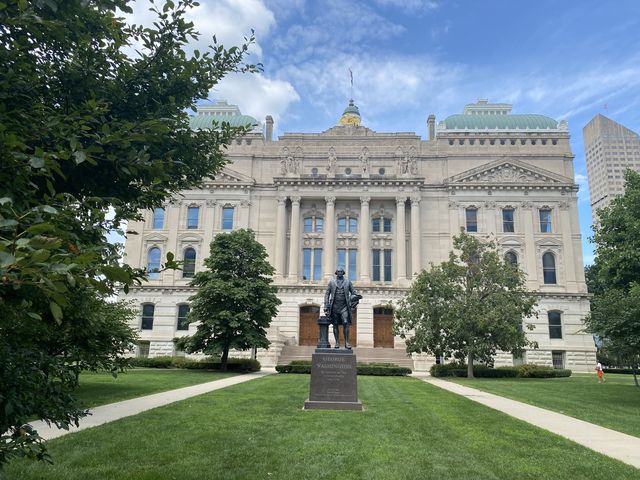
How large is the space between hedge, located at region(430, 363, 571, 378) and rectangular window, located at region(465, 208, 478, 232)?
16828 millimetres

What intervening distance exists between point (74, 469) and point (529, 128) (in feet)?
181

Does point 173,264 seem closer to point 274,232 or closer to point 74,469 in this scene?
point 74,469

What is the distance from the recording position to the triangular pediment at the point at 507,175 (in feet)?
165

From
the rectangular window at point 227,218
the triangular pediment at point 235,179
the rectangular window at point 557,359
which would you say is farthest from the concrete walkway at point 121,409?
the rectangular window at point 557,359

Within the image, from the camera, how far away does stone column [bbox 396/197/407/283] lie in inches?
1892

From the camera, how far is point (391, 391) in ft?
67.6

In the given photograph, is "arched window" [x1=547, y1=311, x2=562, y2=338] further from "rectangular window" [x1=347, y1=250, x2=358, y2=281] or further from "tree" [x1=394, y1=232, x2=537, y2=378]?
"rectangular window" [x1=347, y1=250, x2=358, y2=281]

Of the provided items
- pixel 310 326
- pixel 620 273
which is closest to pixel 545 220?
pixel 310 326

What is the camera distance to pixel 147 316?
162ft

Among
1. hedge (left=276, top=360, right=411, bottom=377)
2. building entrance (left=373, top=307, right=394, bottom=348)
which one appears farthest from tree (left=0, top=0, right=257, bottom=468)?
building entrance (left=373, top=307, right=394, bottom=348)

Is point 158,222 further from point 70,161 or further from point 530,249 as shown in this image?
point 70,161

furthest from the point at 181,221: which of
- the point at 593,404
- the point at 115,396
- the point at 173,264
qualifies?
the point at 173,264

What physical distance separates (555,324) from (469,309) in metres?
19.3

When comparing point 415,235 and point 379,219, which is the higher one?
point 379,219
